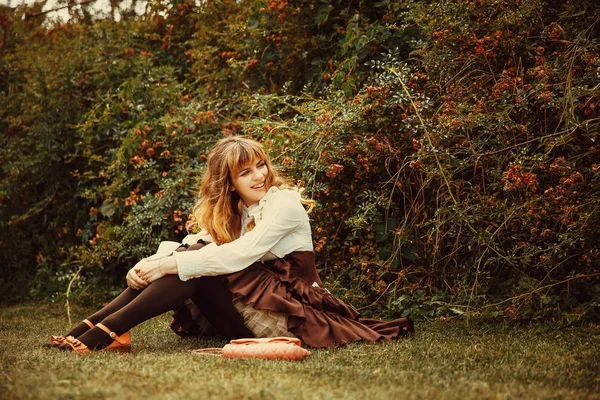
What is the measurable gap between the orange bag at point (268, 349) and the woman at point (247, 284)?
0.20 metres

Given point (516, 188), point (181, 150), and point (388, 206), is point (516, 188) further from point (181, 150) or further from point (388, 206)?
point (181, 150)

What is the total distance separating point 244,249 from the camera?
3174 millimetres

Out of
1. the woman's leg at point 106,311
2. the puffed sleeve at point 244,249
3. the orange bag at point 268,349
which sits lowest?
the orange bag at point 268,349

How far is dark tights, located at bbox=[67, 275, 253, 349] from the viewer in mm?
3107

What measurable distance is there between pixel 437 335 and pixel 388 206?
3.16 feet

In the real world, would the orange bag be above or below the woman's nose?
below

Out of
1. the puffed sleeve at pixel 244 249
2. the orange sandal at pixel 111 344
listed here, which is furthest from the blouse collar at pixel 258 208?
the orange sandal at pixel 111 344

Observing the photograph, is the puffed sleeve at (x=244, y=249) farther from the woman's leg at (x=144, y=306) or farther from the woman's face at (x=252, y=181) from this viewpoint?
the woman's face at (x=252, y=181)

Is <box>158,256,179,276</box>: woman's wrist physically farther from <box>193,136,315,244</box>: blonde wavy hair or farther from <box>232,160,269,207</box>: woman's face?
<box>232,160,269,207</box>: woman's face

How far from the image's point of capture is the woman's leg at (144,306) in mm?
3080

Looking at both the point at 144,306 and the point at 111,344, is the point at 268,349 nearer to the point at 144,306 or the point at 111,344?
the point at 144,306

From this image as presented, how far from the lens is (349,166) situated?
4.44 metres

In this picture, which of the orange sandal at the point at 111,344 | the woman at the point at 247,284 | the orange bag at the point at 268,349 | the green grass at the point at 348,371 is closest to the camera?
the green grass at the point at 348,371

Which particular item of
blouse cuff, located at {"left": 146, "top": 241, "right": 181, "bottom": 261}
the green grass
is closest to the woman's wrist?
blouse cuff, located at {"left": 146, "top": 241, "right": 181, "bottom": 261}
